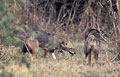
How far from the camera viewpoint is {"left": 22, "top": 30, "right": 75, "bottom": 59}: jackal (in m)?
10.6

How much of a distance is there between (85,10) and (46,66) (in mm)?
8787

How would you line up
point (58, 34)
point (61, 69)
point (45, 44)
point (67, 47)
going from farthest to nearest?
1. point (58, 34)
2. point (67, 47)
3. point (45, 44)
4. point (61, 69)

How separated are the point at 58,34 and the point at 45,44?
143cm

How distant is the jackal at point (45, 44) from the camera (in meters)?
10.6

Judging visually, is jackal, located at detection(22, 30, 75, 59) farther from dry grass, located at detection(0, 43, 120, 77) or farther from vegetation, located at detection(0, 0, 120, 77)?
dry grass, located at detection(0, 43, 120, 77)

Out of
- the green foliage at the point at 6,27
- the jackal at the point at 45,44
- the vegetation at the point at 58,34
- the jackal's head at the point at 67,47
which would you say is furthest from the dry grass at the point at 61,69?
the green foliage at the point at 6,27

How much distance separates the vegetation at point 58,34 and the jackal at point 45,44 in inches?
12.1

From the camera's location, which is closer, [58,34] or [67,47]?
[67,47]

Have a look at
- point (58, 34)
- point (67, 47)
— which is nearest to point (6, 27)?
point (67, 47)

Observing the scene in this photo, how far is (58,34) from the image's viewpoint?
1272 centimetres

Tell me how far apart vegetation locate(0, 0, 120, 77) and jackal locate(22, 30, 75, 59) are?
31cm

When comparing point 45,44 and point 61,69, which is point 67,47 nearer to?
point 45,44

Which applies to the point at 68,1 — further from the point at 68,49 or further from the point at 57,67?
the point at 57,67

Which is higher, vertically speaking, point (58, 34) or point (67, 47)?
point (58, 34)
